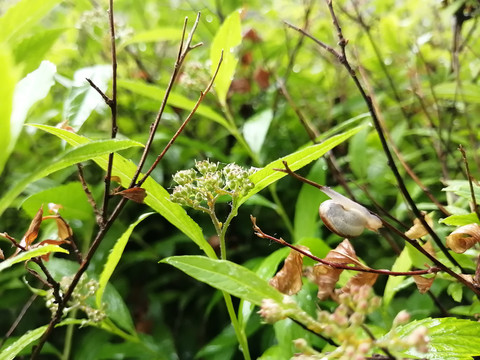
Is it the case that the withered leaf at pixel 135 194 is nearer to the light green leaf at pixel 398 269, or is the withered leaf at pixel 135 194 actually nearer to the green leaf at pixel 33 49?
the green leaf at pixel 33 49

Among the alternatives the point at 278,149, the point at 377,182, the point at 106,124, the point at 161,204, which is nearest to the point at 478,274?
the point at 161,204

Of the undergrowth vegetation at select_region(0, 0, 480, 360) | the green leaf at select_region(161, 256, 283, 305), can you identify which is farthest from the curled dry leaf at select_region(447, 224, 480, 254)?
the green leaf at select_region(161, 256, 283, 305)

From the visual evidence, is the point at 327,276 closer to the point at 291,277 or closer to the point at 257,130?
the point at 291,277

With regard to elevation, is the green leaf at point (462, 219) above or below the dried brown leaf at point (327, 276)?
above

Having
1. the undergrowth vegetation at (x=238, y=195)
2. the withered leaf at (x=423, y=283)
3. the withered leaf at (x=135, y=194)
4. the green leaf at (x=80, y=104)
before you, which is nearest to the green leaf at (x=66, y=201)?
the undergrowth vegetation at (x=238, y=195)

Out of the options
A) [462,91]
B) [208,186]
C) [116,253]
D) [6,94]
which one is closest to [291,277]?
[208,186]

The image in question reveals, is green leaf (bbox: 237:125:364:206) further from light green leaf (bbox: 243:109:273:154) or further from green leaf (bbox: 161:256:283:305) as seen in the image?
light green leaf (bbox: 243:109:273:154)

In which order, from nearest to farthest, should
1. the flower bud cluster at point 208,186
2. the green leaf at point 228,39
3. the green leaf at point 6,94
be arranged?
1. the green leaf at point 6,94
2. the flower bud cluster at point 208,186
3. the green leaf at point 228,39

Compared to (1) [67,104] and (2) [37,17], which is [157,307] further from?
(2) [37,17]
